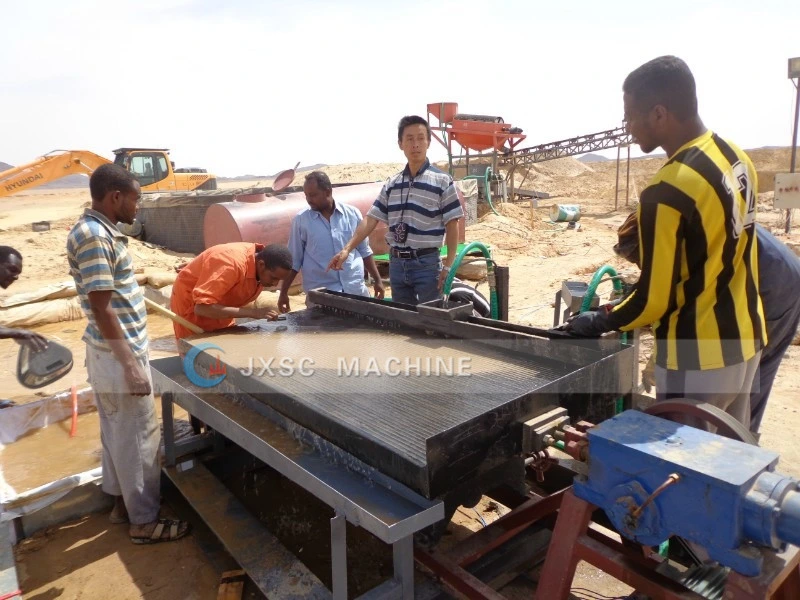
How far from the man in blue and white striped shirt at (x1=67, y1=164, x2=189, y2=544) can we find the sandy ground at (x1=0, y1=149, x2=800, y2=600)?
0.65 feet

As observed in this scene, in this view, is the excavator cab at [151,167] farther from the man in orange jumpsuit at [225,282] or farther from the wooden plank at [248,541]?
the wooden plank at [248,541]

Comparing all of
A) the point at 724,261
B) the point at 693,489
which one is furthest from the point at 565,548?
the point at 724,261

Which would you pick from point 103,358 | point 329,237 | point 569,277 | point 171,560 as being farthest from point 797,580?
point 569,277

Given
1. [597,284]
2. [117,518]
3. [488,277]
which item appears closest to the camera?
[597,284]

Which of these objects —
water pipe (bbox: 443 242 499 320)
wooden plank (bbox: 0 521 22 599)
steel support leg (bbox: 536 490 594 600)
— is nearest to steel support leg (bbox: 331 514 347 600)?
steel support leg (bbox: 536 490 594 600)

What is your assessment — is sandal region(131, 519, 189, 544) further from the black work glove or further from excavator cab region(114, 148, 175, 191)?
excavator cab region(114, 148, 175, 191)

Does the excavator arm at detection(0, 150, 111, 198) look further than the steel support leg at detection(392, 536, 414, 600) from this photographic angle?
Yes

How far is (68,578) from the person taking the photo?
2684 mm

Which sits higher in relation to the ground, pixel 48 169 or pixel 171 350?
pixel 48 169

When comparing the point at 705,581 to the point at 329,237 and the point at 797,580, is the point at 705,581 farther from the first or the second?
the point at 329,237

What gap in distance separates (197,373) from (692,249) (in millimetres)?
2375

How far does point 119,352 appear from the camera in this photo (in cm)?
263

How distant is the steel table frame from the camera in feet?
5.60

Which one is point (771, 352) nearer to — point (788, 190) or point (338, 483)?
point (338, 483)
